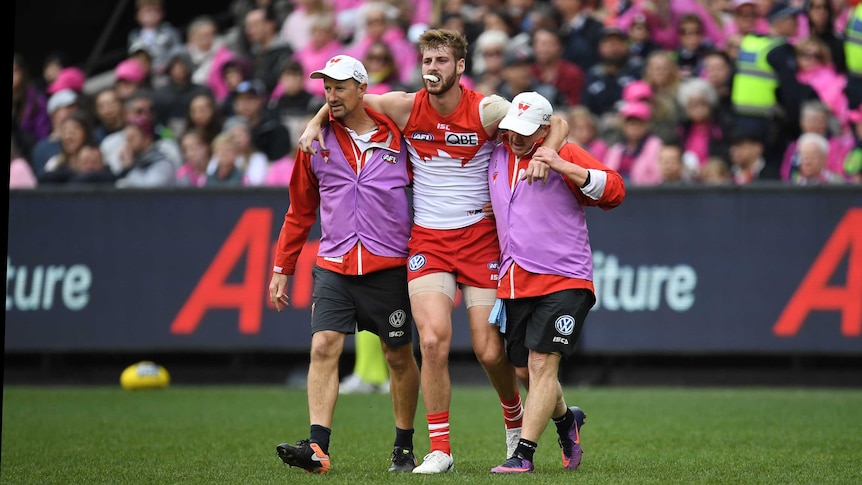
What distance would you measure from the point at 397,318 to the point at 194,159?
28.9 feet

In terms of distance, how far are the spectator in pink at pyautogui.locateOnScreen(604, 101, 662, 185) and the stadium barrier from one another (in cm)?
80

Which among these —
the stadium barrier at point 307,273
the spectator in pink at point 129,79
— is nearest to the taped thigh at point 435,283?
the stadium barrier at point 307,273

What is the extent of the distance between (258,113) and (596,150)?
4.42 m

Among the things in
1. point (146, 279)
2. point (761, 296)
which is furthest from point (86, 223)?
point (761, 296)

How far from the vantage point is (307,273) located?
15.0 m

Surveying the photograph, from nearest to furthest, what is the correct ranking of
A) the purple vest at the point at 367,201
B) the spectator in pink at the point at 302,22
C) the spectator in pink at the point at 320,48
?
the purple vest at the point at 367,201, the spectator in pink at the point at 320,48, the spectator in pink at the point at 302,22

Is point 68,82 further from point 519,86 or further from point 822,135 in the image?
point 822,135

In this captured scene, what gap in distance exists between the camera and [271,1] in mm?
20609

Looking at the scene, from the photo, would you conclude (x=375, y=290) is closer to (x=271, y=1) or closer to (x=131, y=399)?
(x=131, y=399)

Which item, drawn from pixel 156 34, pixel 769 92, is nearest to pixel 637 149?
pixel 769 92

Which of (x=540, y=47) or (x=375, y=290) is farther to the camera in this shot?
(x=540, y=47)

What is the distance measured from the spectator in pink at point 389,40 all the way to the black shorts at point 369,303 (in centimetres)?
924

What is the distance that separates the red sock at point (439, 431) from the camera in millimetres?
8133

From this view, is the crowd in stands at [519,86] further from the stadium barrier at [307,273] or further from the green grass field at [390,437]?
the green grass field at [390,437]
